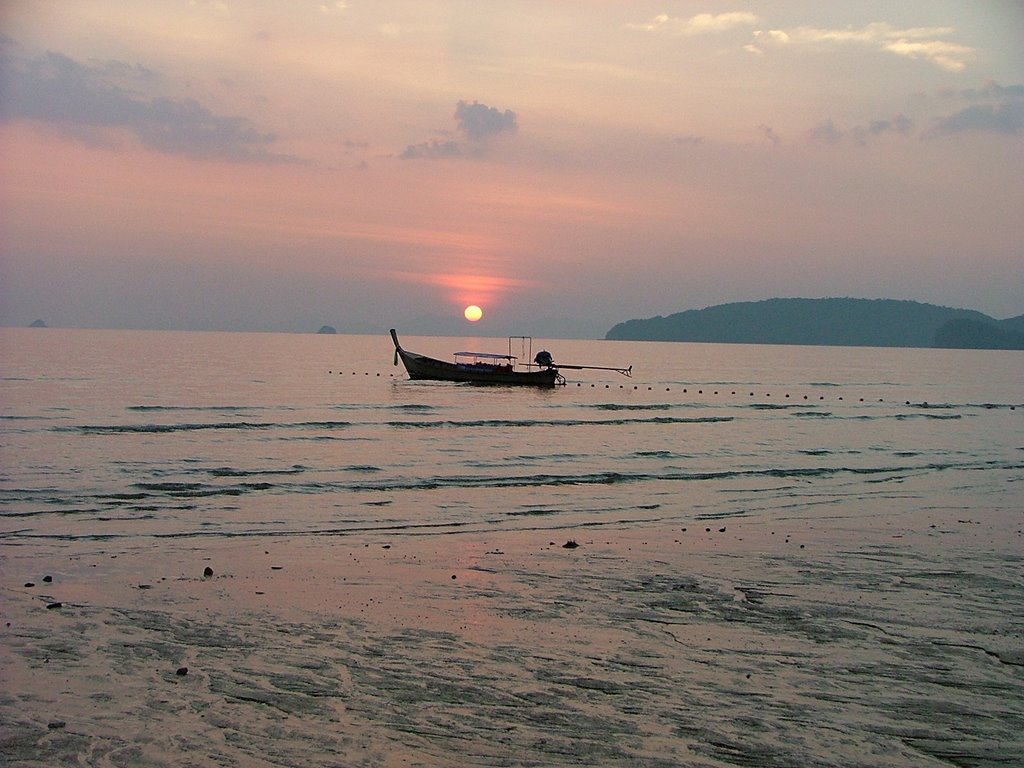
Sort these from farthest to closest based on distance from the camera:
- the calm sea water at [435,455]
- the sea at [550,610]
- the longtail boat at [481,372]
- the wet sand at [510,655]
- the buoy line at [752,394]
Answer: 1. the longtail boat at [481,372]
2. the buoy line at [752,394]
3. the calm sea water at [435,455]
4. the sea at [550,610]
5. the wet sand at [510,655]

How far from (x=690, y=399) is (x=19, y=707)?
215 ft

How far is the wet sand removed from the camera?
7.97 m

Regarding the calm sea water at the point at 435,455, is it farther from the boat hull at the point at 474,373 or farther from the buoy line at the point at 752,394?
the boat hull at the point at 474,373

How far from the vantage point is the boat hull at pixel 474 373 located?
75438 millimetres

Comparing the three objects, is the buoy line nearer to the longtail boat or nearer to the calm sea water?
the calm sea water

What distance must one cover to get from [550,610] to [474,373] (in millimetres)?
63706

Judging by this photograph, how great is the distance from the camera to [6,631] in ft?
36.0

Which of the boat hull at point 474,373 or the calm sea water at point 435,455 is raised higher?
the boat hull at point 474,373

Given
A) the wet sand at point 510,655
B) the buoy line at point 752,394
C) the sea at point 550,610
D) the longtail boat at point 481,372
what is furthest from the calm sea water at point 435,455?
the longtail boat at point 481,372

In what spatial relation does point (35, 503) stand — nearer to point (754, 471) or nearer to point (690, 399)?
point (754, 471)

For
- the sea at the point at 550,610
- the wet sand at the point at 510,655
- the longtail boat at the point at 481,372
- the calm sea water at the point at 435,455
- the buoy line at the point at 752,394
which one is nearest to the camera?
the wet sand at the point at 510,655

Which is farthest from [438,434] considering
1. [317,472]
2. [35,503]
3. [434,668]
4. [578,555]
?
[434,668]

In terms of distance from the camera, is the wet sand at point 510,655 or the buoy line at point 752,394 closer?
the wet sand at point 510,655

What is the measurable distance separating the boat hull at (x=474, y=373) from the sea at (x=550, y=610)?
3995cm
